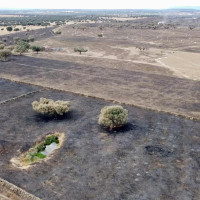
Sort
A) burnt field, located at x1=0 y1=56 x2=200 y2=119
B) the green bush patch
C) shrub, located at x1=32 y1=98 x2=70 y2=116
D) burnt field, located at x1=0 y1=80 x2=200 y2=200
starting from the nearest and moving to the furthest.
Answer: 1. burnt field, located at x1=0 y1=80 x2=200 y2=200
2. the green bush patch
3. shrub, located at x1=32 y1=98 x2=70 y2=116
4. burnt field, located at x1=0 y1=56 x2=200 y2=119

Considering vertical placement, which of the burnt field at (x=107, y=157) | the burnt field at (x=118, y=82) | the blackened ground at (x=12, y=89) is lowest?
the burnt field at (x=118, y=82)

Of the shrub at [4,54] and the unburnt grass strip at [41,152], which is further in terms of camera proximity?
the shrub at [4,54]

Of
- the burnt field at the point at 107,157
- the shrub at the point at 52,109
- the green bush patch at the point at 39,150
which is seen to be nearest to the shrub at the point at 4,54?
the burnt field at the point at 107,157

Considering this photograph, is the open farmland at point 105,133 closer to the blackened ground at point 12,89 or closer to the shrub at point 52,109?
the blackened ground at point 12,89

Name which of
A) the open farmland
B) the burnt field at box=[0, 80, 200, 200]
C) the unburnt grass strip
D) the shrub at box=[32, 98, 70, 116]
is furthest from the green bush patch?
the shrub at box=[32, 98, 70, 116]

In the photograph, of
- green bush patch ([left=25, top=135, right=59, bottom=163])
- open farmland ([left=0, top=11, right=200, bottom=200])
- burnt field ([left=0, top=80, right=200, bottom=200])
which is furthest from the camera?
green bush patch ([left=25, top=135, right=59, bottom=163])

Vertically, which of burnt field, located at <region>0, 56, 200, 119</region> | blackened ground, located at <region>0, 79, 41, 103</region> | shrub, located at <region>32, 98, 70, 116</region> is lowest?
burnt field, located at <region>0, 56, 200, 119</region>

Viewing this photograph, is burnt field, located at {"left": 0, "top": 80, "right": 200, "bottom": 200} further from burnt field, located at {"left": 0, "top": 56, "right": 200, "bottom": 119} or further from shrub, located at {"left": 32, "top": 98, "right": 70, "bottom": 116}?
burnt field, located at {"left": 0, "top": 56, "right": 200, "bottom": 119}

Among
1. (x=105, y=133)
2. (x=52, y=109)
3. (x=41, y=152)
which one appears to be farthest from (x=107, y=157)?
(x=52, y=109)

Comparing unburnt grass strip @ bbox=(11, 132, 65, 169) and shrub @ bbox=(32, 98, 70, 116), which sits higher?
shrub @ bbox=(32, 98, 70, 116)
